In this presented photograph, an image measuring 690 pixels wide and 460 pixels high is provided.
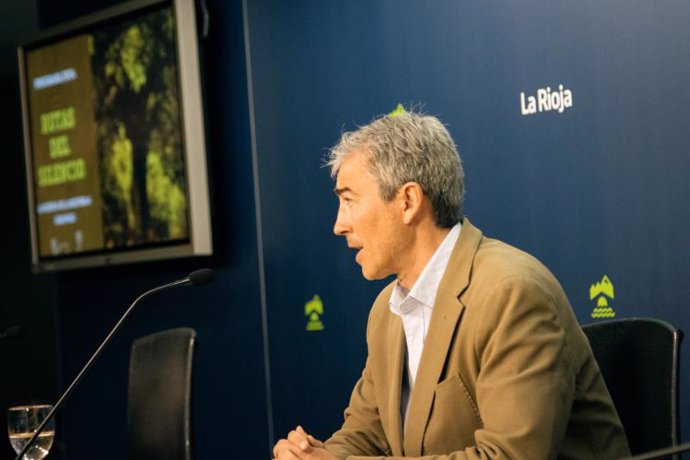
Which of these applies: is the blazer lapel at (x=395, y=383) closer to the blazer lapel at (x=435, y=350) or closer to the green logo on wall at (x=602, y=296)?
the blazer lapel at (x=435, y=350)

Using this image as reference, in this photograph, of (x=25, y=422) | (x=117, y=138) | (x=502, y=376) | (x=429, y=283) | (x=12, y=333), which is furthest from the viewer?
(x=117, y=138)

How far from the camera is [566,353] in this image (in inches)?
76.7

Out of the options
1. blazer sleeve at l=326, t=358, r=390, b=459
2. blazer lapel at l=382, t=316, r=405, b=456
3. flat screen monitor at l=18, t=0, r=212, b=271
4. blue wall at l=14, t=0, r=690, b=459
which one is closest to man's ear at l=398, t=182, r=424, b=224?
blazer lapel at l=382, t=316, r=405, b=456

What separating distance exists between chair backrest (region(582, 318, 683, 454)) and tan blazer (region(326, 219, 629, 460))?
0.10m

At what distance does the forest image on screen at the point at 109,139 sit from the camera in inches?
180

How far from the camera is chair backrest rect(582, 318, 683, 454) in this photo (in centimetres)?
204

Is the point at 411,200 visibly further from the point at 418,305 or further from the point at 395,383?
the point at 395,383

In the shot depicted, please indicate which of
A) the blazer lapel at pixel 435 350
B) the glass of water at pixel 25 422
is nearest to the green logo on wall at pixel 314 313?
the glass of water at pixel 25 422

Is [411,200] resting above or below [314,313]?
above

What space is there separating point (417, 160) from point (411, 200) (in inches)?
3.3

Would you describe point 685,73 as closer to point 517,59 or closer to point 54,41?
point 517,59

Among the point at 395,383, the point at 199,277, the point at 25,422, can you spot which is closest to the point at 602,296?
the point at 395,383

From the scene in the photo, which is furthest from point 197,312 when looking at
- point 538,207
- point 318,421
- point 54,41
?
point 538,207

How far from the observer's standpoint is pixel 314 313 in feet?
13.8
